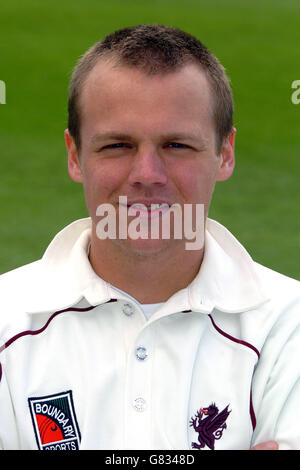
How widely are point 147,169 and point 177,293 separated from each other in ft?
1.11

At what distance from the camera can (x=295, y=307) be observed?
230 centimetres

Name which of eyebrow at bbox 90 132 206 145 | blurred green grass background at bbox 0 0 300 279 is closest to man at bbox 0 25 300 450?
eyebrow at bbox 90 132 206 145

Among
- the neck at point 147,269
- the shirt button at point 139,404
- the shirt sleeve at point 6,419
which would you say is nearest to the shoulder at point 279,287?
the neck at point 147,269

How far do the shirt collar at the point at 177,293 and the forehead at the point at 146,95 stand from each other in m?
0.36

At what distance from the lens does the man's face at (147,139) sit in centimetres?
216

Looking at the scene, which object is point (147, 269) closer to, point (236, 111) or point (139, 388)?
point (139, 388)

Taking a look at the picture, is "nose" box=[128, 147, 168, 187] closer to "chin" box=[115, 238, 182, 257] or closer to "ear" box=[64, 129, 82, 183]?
"chin" box=[115, 238, 182, 257]

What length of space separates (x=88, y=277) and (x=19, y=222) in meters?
4.08

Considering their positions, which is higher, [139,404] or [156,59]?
[156,59]

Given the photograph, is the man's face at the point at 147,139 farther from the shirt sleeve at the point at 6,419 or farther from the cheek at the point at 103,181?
the shirt sleeve at the point at 6,419

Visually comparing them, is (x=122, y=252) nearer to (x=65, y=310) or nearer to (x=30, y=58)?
(x=65, y=310)

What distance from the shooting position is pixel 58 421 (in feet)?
7.14

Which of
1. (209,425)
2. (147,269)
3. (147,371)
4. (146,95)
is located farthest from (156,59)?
(209,425)

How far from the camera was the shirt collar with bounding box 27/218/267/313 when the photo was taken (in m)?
2.25
